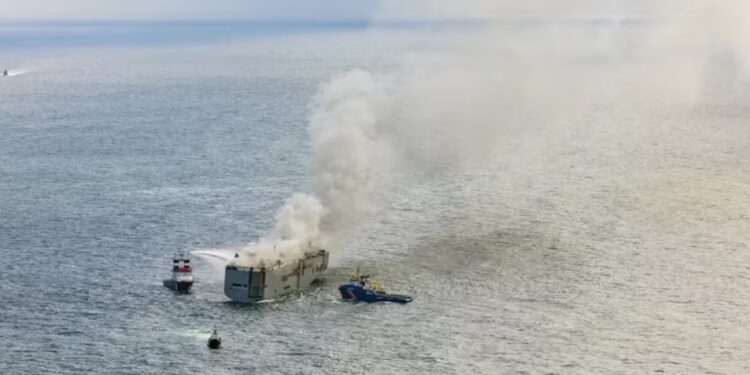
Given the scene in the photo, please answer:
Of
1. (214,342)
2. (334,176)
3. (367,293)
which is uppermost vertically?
(334,176)

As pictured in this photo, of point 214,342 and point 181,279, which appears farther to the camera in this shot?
point 181,279

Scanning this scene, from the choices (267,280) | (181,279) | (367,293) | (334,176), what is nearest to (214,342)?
(267,280)

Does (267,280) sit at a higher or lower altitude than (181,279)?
higher

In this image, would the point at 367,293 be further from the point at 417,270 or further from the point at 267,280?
the point at 417,270

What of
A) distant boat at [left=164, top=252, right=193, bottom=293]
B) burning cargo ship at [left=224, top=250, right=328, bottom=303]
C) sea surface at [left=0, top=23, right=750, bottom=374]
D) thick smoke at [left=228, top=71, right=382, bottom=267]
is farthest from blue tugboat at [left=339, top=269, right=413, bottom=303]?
distant boat at [left=164, top=252, right=193, bottom=293]

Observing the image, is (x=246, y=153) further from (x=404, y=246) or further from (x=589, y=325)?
(x=589, y=325)

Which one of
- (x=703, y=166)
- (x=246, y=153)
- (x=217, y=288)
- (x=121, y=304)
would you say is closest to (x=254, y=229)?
(x=217, y=288)

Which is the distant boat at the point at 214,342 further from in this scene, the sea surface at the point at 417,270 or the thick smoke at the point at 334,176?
the thick smoke at the point at 334,176

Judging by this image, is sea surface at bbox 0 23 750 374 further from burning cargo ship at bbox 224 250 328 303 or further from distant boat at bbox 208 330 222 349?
burning cargo ship at bbox 224 250 328 303
